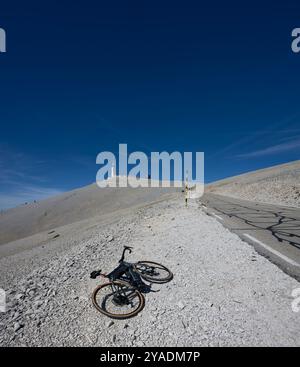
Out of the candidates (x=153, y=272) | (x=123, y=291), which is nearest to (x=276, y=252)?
(x=153, y=272)

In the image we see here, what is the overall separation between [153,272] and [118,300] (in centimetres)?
137

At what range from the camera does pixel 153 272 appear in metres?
5.11

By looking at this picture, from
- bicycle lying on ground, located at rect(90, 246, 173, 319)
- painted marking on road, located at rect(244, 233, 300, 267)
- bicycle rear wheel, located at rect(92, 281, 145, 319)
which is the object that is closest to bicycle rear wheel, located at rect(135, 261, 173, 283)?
bicycle lying on ground, located at rect(90, 246, 173, 319)

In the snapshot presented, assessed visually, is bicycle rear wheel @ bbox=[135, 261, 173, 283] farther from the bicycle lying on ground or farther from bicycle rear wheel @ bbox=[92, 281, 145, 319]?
bicycle rear wheel @ bbox=[92, 281, 145, 319]

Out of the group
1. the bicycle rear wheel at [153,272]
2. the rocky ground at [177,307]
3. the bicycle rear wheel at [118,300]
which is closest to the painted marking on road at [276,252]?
the rocky ground at [177,307]

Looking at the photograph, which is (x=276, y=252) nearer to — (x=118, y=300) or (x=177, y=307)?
(x=177, y=307)

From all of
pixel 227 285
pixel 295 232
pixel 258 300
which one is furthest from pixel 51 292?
pixel 295 232

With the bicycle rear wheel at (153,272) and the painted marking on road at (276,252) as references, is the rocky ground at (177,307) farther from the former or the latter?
the painted marking on road at (276,252)

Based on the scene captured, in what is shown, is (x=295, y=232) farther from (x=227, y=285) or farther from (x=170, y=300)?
(x=170, y=300)

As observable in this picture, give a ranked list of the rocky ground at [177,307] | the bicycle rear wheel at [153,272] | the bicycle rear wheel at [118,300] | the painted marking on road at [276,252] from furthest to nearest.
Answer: the painted marking on road at [276,252], the bicycle rear wheel at [153,272], the bicycle rear wheel at [118,300], the rocky ground at [177,307]

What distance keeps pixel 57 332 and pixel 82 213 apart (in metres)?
37.6

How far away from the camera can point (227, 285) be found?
4438 millimetres

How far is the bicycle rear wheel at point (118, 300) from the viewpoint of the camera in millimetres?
3689

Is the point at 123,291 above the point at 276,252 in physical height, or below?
below
